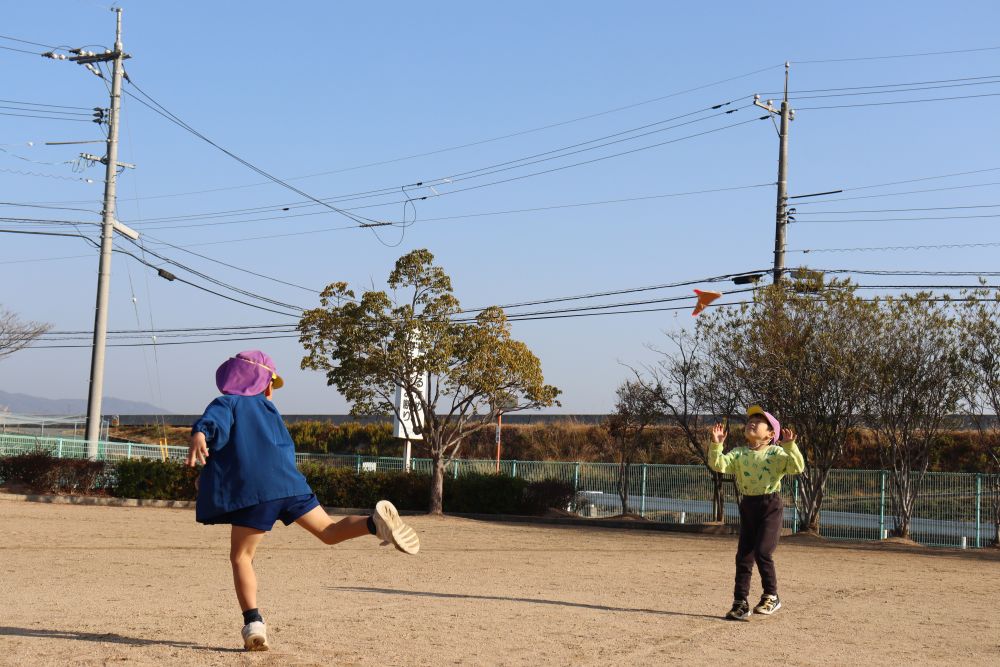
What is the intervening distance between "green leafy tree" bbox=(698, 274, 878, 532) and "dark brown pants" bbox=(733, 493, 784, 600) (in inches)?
504

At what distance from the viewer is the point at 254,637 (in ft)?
18.9

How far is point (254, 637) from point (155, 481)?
21.1m

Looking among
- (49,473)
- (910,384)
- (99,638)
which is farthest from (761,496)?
(49,473)

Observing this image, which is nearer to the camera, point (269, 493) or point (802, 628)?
point (269, 493)

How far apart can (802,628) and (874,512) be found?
15.2 metres

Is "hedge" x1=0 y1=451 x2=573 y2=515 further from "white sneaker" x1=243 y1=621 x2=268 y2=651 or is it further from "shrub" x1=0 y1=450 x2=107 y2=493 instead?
"white sneaker" x1=243 y1=621 x2=268 y2=651

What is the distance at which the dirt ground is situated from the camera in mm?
6113

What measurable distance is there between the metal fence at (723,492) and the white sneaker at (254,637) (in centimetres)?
1733

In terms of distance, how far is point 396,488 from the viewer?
2688cm

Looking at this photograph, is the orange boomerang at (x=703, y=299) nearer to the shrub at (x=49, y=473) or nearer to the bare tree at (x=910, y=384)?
the bare tree at (x=910, y=384)

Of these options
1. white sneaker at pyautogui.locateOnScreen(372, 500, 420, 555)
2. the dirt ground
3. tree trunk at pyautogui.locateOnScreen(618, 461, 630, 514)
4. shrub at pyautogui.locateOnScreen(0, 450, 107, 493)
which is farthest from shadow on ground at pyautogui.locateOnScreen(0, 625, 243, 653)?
tree trunk at pyautogui.locateOnScreen(618, 461, 630, 514)

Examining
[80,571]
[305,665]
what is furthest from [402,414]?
[305,665]

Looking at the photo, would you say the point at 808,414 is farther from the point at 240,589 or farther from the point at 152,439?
the point at 152,439

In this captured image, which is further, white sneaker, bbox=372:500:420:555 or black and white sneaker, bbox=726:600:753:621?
black and white sneaker, bbox=726:600:753:621
